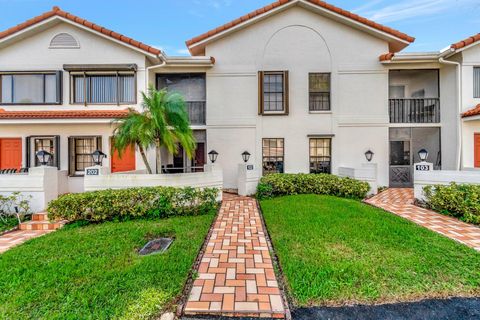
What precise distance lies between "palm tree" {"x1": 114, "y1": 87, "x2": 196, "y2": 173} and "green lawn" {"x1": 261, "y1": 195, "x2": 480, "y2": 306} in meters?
3.68

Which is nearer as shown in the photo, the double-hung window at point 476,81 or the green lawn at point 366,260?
the green lawn at point 366,260

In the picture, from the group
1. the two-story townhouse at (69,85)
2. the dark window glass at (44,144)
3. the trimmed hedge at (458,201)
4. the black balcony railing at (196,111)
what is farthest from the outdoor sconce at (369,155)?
the dark window glass at (44,144)

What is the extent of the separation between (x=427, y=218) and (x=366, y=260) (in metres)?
4.03

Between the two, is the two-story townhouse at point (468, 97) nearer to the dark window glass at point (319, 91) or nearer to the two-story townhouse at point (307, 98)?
the two-story townhouse at point (307, 98)

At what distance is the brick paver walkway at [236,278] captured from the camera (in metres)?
2.95

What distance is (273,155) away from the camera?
11.4 m

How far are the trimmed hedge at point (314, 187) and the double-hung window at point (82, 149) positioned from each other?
7552 millimetres

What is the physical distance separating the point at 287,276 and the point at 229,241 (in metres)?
1.77

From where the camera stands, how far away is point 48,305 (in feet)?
9.87

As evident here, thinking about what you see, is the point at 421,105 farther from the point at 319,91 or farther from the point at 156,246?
the point at 156,246

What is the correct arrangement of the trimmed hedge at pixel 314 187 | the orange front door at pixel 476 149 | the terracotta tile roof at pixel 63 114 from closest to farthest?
the terracotta tile roof at pixel 63 114, the trimmed hedge at pixel 314 187, the orange front door at pixel 476 149

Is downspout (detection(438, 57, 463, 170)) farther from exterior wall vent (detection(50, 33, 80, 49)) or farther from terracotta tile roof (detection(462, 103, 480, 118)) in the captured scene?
exterior wall vent (detection(50, 33, 80, 49))

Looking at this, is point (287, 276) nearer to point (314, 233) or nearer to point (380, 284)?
point (380, 284)

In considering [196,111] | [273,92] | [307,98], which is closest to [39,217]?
[196,111]
